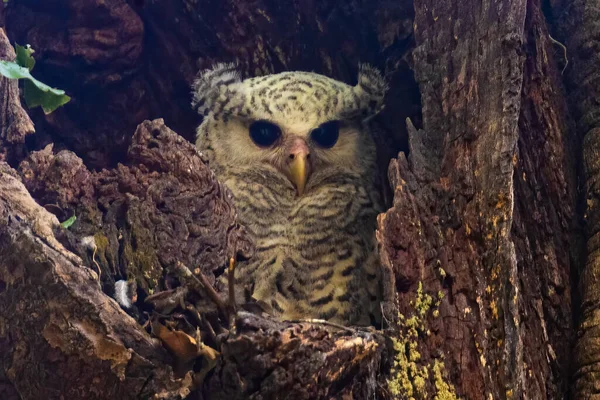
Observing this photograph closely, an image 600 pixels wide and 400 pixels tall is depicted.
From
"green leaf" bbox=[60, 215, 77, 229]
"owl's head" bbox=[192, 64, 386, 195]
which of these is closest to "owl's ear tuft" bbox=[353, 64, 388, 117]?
"owl's head" bbox=[192, 64, 386, 195]

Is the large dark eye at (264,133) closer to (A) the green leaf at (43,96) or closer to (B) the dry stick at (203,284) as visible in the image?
(A) the green leaf at (43,96)

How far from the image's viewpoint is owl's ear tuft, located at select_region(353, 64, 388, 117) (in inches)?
97.0

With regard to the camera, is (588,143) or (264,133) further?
(264,133)

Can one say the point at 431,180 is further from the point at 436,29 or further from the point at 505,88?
the point at 436,29

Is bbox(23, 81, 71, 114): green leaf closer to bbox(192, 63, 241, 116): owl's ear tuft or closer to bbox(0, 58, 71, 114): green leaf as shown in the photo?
bbox(0, 58, 71, 114): green leaf

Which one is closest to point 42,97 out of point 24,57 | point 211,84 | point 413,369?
point 24,57

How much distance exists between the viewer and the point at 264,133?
7.85ft

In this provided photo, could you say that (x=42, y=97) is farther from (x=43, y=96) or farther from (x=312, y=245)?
(x=312, y=245)

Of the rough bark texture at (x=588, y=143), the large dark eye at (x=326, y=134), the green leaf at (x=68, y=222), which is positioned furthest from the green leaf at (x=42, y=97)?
the rough bark texture at (x=588, y=143)

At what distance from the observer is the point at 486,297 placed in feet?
5.32

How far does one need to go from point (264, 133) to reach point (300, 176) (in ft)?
0.85

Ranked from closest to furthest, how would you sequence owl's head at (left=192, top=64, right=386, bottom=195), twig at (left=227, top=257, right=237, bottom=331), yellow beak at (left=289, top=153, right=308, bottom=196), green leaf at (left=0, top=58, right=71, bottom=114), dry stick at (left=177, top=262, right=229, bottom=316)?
twig at (left=227, top=257, right=237, bottom=331)
dry stick at (left=177, top=262, right=229, bottom=316)
green leaf at (left=0, top=58, right=71, bottom=114)
yellow beak at (left=289, top=153, right=308, bottom=196)
owl's head at (left=192, top=64, right=386, bottom=195)

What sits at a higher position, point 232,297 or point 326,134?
point 326,134

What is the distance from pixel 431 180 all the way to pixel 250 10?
1282 millimetres
